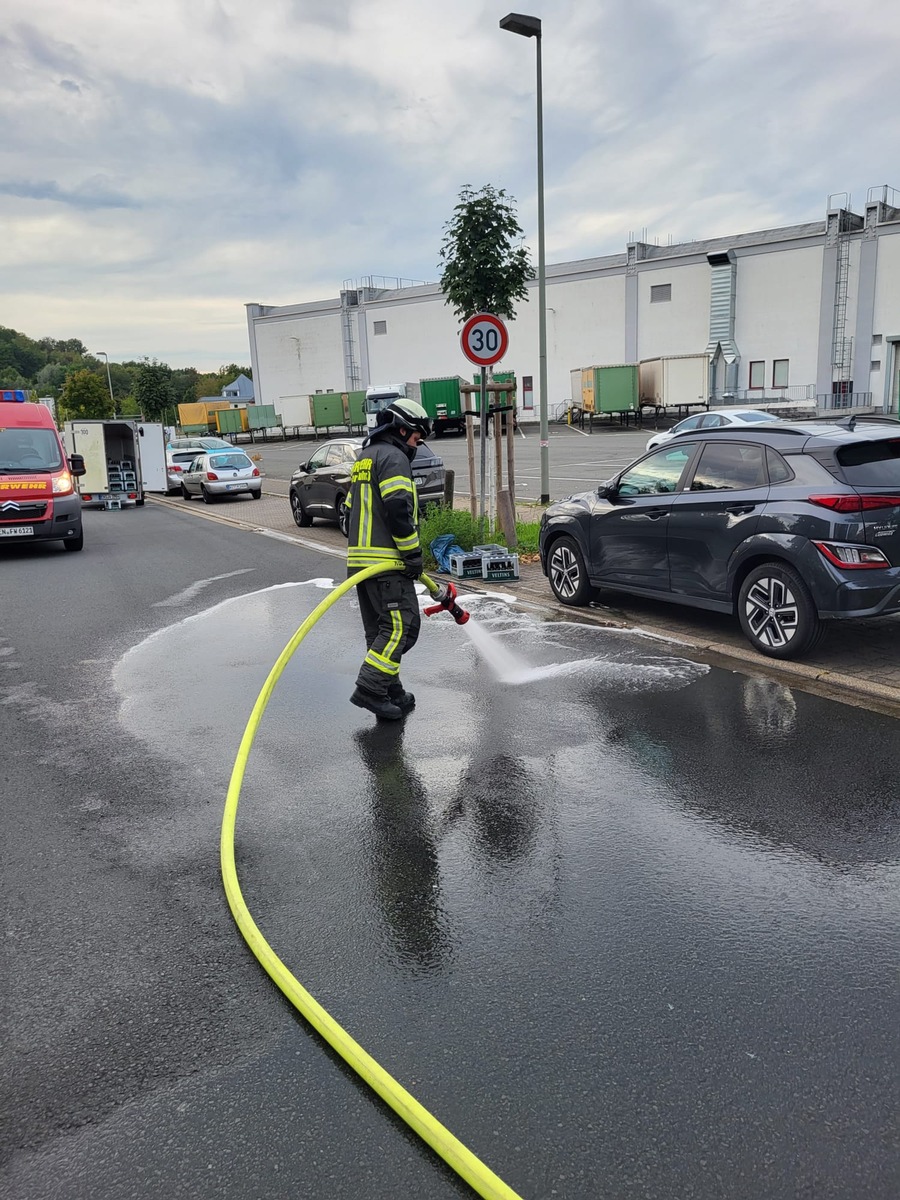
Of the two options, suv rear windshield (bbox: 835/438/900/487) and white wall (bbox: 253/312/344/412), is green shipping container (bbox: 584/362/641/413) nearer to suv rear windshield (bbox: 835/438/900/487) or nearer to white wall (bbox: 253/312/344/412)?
white wall (bbox: 253/312/344/412)

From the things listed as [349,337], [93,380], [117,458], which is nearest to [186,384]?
[93,380]

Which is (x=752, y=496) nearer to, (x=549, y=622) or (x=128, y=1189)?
(x=549, y=622)

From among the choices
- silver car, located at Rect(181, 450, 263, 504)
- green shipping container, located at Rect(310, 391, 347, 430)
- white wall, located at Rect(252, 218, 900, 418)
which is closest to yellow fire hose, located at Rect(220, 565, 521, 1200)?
silver car, located at Rect(181, 450, 263, 504)

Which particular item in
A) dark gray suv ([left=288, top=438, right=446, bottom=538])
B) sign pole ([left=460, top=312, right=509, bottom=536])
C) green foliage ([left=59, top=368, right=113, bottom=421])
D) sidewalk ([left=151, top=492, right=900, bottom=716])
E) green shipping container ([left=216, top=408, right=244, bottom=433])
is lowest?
sidewalk ([left=151, top=492, right=900, bottom=716])

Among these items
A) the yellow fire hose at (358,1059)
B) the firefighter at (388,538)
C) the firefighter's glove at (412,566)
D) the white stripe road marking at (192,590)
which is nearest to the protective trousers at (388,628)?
the firefighter at (388,538)

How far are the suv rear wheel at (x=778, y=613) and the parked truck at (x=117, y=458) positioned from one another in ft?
67.1

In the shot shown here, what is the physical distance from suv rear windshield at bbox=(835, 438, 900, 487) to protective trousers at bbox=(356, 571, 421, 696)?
326cm

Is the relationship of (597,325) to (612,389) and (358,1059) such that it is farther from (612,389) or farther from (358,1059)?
(358,1059)

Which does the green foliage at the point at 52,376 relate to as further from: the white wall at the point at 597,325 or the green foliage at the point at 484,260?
the green foliage at the point at 484,260

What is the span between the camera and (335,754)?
5.58 m

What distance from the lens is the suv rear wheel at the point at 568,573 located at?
30.2 ft

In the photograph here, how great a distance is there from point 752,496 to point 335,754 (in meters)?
3.75

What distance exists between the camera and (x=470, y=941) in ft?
11.5

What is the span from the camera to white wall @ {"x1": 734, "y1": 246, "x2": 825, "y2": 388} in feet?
144
